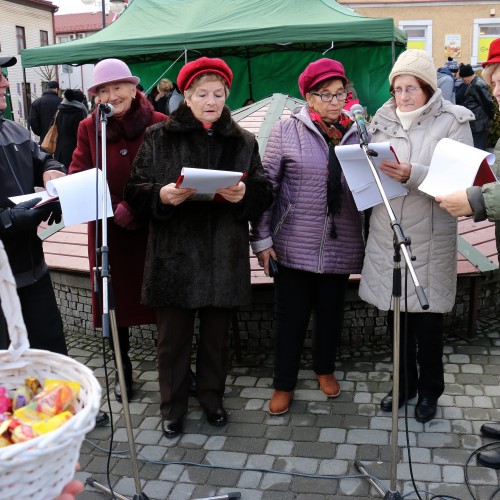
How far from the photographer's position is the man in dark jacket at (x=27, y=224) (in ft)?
9.81

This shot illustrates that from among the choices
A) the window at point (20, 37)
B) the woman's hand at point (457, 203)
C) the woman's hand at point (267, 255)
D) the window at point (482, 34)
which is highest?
the window at point (20, 37)

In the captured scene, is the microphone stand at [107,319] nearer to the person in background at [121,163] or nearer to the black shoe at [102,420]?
the person in background at [121,163]

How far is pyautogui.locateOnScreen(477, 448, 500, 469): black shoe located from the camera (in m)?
3.10

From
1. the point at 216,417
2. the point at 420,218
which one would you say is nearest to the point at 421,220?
the point at 420,218

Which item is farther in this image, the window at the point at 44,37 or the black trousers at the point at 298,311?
the window at the point at 44,37

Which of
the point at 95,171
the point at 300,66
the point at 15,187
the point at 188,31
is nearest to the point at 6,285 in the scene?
the point at 95,171

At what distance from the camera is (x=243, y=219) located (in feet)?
11.1

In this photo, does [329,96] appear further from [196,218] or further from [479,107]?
[479,107]

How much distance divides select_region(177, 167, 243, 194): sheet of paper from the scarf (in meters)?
0.66

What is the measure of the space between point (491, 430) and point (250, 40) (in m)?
7.62

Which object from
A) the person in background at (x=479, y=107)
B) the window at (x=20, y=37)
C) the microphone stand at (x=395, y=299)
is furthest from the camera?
the window at (x=20, y=37)

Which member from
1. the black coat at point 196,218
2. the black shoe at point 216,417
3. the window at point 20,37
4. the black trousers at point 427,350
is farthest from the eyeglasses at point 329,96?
the window at point 20,37

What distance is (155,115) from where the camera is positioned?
12.1ft

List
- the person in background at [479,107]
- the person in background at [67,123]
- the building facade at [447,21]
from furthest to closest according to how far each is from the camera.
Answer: the building facade at [447,21] → the person in background at [479,107] → the person in background at [67,123]
